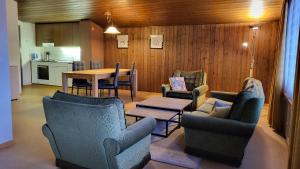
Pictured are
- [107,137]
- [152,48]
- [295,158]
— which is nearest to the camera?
[295,158]

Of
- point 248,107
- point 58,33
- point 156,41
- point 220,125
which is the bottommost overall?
point 220,125

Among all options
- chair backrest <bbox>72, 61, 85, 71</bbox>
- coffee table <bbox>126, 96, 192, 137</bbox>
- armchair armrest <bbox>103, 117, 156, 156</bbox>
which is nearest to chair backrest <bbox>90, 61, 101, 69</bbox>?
chair backrest <bbox>72, 61, 85, 71</bbox>

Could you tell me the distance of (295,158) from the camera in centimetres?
165

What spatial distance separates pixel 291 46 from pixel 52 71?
7.24 meters

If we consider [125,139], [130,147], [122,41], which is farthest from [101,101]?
[122,41]

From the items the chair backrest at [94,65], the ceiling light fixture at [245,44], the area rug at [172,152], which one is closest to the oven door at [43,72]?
the chair backrest at [94,65]

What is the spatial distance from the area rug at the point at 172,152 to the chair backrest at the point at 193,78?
7.29 ft

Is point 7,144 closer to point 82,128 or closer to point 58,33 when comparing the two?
point 82,128

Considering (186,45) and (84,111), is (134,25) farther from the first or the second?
(84,111)

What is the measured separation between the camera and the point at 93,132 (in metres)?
2.08

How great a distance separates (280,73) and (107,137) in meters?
3.33

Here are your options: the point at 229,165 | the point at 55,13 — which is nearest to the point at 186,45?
the point at 55,13

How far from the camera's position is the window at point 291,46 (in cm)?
344

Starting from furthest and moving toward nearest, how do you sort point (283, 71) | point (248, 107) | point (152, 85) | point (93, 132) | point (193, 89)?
point (152, 85)
point (193, 89)
point (283, 71)
point (248, 107)
point (93, 132)
